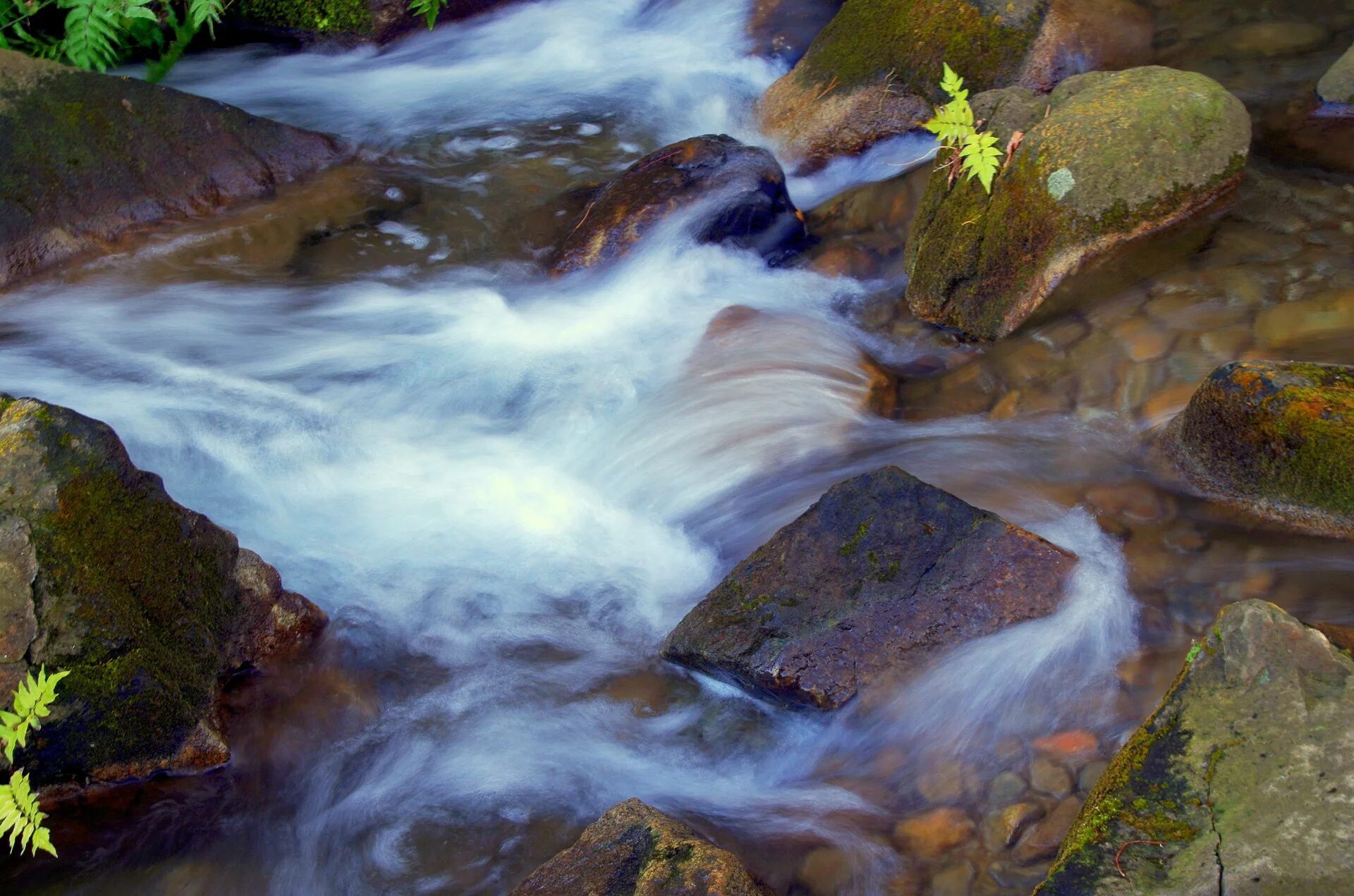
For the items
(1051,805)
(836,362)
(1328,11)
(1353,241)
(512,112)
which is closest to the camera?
(1051,805)

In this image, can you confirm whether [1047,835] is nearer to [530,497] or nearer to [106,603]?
[530,497]

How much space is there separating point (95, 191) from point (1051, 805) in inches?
227

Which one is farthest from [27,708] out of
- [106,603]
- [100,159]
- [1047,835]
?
[100,159]

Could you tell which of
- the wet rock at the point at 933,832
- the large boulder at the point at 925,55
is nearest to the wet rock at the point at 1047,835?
the wet rock at the point at 933,832

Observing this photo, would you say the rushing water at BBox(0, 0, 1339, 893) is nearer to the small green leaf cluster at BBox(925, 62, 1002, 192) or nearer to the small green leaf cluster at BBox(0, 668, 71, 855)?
the small green leaf cluster at BBox(0, 668, 71, 855)

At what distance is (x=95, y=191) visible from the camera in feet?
19.7

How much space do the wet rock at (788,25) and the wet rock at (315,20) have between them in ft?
8.44

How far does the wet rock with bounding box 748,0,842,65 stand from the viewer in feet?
24.5

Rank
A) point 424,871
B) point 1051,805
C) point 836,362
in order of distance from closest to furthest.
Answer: point 1051,805 < point 424,871 < point 836,362

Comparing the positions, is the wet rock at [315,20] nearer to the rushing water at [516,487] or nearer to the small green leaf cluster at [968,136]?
the rushing water at [516,487]

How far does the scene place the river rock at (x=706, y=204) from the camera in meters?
5.86

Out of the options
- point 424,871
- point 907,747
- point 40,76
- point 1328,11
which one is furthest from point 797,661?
point 40,76

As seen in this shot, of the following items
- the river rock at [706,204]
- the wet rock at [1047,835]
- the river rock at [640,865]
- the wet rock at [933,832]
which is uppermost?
the river rock at [706,204]

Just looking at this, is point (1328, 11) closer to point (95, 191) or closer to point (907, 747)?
point (907, 747)
